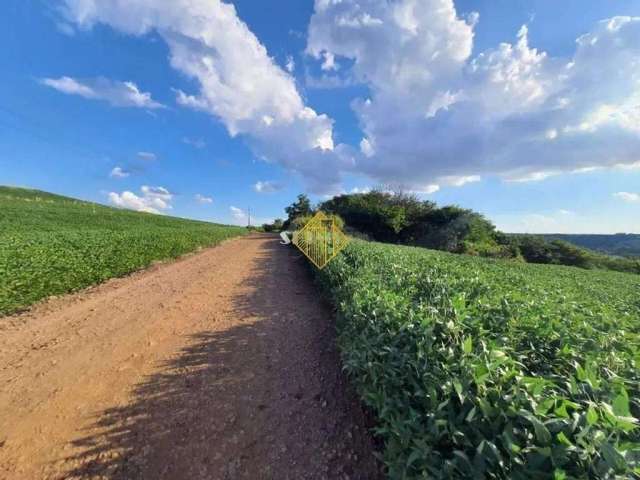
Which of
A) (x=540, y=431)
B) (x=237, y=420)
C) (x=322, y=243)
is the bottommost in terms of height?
(x=237, y=420)

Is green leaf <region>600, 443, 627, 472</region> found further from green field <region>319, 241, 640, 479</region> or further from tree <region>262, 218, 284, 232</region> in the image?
tree <region>262, 218, 284, 232</region>

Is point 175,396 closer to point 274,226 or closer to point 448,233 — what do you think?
point 448,233

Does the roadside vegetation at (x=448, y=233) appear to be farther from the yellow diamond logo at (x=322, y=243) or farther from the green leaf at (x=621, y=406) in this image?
the green leaf at (x=621, y=406)

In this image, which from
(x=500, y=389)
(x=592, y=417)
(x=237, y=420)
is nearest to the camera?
(x=592, y=417)

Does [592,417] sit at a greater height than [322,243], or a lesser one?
lesser

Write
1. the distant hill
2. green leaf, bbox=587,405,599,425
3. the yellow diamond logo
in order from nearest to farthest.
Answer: green leaf, bbox=587,405,599,425 → the yellow diamond logo → the distant hill

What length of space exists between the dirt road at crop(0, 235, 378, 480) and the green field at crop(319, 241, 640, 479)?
82 centimetres

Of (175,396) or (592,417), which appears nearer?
(592,417)

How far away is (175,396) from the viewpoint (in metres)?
3.02

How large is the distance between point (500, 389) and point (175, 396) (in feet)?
10.5

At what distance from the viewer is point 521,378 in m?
1.30

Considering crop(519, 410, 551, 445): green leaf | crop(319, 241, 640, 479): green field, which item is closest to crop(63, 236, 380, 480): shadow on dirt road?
crop(319, 241, 640, 479): green field

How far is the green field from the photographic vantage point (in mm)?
1026

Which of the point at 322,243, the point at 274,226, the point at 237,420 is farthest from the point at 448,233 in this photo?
the point at 274,226
